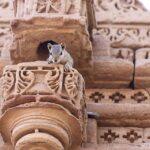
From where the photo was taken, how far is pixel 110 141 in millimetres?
5055

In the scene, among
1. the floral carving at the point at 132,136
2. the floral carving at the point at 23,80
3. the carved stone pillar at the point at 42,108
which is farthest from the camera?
the floral carving at the point at 132,136

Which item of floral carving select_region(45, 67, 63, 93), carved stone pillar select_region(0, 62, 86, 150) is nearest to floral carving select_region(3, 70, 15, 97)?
carved stone pillar select_region(0, 62, 86, 150)

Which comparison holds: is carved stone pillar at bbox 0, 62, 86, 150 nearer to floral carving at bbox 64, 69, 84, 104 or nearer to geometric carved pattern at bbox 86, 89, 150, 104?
floral carving at bbox 64, 69, 84, 104

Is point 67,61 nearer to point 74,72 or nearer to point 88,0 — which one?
point 74,72

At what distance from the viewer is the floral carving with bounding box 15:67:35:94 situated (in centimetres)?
474

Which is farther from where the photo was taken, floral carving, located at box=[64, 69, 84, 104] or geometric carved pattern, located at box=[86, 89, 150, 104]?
geometric carved pattern, located at box=[86, 89, 150, 104]

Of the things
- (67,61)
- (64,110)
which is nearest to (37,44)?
(67,61)

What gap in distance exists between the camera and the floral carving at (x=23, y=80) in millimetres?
4742

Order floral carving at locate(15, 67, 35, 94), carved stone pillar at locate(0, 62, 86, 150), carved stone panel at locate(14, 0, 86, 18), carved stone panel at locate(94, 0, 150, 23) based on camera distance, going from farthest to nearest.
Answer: carved stone panel at locate(94, 0, 150, 23)
carved stone panel at locate(14, 0, 86, 18)
floral carving at locate(15, 67, 35, 94)
carved stone pillar at locate(0, 62, 86, 150)

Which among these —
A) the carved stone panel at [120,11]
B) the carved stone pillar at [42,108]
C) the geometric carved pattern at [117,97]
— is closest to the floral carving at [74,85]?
the carved stone pillar at [42,108]

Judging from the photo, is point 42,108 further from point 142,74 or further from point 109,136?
point 142,74

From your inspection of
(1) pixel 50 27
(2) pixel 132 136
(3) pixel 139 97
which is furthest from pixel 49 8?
(2) pixel 132 136

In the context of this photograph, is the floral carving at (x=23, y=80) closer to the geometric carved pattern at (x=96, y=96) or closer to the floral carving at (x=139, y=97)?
the geometric carved pattern at (x=96, y=96)

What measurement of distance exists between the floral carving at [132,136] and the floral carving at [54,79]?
1.69ft
